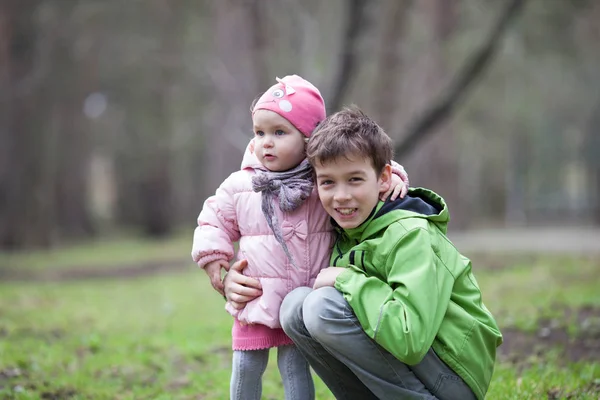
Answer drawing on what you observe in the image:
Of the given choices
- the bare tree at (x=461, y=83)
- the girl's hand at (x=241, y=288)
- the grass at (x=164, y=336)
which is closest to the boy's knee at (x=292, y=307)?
the girl's hand at (x=241, y=288)

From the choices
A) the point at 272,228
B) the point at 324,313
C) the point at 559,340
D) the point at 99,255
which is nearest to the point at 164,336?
the point at 559,340

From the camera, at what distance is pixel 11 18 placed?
15586mm

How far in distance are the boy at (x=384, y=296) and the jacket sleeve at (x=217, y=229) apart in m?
0.41

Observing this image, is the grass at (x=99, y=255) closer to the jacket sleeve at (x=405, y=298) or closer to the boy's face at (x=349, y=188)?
the boy's face at (x=349, y=188)

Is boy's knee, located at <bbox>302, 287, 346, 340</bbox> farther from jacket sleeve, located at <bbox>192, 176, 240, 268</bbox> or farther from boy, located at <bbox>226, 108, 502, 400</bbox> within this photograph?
jacket sleeve, located at <bbox>192, 176, 240, 268</bbox>

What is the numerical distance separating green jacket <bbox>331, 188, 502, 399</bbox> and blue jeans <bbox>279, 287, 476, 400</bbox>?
5cm

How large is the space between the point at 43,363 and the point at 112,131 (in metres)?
19.1

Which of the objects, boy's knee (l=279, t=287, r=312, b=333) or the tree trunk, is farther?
the tree trunk

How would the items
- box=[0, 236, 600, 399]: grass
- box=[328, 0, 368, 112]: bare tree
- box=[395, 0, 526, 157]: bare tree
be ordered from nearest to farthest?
1. box=[0, 236, 600, 399]: grass
2. box=[328, 0, 368, 112]: bare tree
3. box=[395, 0, 526, 157]: bare tree

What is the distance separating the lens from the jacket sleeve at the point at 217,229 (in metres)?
3.12

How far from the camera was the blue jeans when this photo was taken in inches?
110

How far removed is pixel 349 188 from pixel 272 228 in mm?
395

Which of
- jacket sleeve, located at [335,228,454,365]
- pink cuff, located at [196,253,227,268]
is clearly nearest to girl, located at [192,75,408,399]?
pink cuff, located at [196,253,227,268]

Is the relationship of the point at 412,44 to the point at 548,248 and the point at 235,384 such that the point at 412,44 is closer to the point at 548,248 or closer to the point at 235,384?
the point at 548,248
